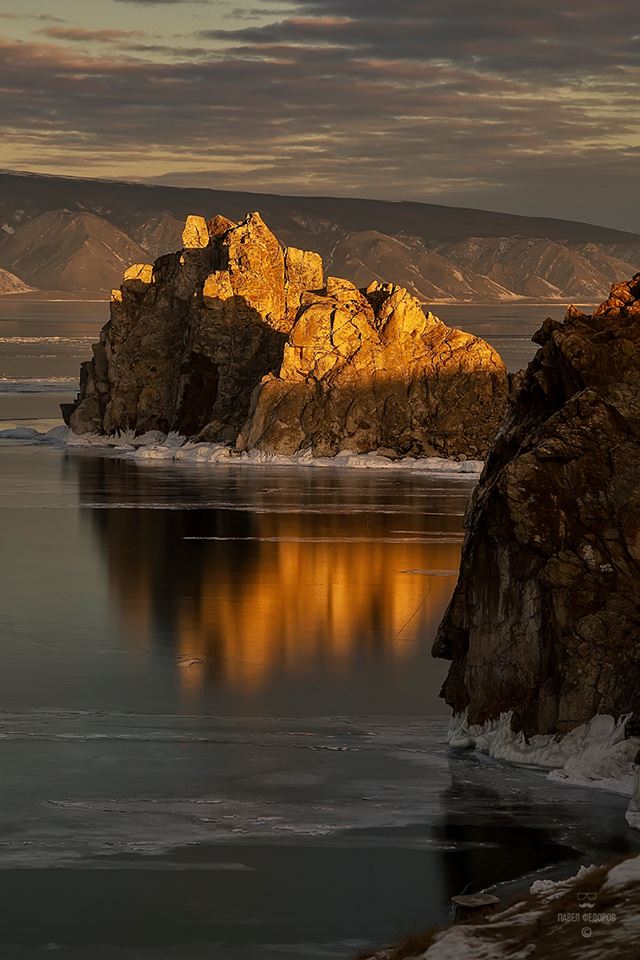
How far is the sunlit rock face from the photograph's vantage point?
16.8 metres

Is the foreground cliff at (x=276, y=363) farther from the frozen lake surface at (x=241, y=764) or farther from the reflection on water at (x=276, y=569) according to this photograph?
the frozen lake surface at (x=241, y=764)

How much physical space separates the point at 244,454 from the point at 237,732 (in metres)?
37.9

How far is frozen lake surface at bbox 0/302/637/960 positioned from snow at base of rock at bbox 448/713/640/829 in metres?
0.23

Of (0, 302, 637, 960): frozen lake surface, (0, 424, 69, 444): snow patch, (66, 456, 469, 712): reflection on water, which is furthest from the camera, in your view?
(0, 424, 69, 444): snow patch

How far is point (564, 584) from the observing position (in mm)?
17062

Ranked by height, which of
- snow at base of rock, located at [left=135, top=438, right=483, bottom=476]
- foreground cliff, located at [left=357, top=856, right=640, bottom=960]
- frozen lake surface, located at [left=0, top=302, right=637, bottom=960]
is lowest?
snow at base of rock, located at [left=135, top=438, right=483, bottom=476]

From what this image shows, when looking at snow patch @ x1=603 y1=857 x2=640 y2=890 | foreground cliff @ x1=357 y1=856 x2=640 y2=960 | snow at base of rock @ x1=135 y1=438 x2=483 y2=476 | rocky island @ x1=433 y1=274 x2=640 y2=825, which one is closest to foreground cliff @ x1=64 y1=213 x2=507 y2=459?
snow at base of rock @ x1=135 y1=438 x2=483 y2=476

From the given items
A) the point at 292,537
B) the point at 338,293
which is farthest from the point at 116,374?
the point at 292,537

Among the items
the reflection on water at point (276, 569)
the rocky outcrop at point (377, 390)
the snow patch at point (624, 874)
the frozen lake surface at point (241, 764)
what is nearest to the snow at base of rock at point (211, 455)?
the rocky outcrop at point (377, 390)

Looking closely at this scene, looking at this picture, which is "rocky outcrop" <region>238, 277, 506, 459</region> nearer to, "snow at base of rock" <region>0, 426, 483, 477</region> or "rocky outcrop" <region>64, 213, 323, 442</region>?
"snow at base of rock" <region>0, 426, 483, 477</region>

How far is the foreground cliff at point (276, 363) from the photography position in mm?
57188

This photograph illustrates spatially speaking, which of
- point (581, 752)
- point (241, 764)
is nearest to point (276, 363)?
point (241, 764)

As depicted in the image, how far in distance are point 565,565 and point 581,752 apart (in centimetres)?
176

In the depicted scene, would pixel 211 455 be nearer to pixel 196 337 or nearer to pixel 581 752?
pixel 196 337
